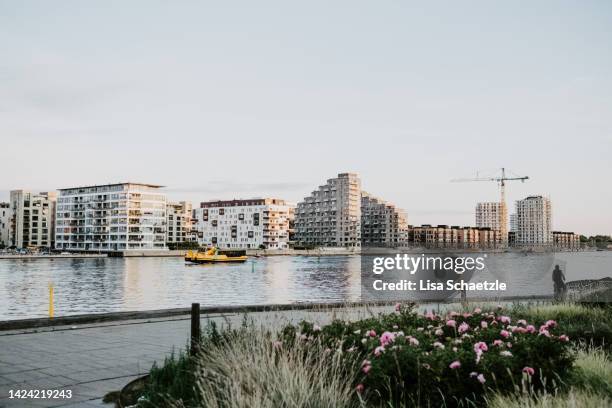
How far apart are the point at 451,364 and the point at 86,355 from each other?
7212 millimetres

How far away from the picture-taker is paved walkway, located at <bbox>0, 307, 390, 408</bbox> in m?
8.46

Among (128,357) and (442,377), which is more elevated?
(442,377)

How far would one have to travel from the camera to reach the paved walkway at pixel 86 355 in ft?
27.8

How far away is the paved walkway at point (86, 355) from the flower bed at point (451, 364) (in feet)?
6.02

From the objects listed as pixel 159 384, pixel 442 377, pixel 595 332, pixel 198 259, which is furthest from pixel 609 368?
pixel 198 259

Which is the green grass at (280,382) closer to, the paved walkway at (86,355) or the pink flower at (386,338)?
the pink flower at (386,338)

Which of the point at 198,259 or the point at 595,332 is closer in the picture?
the point at 595,332

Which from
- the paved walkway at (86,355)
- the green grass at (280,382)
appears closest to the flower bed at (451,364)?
the green grass at (280,382)

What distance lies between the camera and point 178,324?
15773 millimetres

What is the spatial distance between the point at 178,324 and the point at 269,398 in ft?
33.9

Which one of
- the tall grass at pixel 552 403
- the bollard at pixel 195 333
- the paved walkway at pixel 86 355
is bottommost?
the paved walkway at pixel 86 355

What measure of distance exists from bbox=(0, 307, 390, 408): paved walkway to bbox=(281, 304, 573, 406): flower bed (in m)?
1.83

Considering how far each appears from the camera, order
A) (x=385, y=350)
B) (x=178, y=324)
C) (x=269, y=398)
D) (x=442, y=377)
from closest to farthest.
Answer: (x=269, y=398)
(x=442, y=377)
(x=385, y=350)
(x=178, y=324)

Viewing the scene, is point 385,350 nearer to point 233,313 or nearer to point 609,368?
point 609,368
